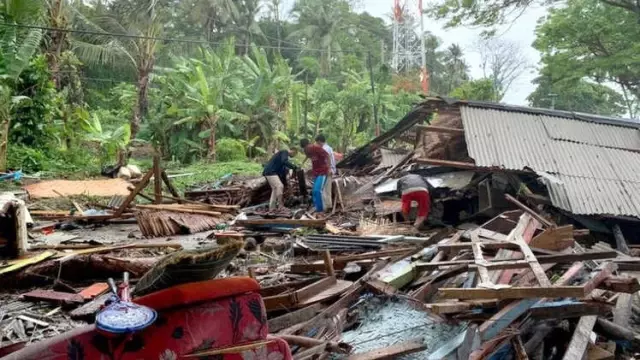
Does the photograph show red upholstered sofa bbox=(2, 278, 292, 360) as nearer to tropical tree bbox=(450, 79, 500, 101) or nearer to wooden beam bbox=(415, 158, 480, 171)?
wooden beam bbox=(415, 158, 480, 171)

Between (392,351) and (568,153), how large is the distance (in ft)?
23.8

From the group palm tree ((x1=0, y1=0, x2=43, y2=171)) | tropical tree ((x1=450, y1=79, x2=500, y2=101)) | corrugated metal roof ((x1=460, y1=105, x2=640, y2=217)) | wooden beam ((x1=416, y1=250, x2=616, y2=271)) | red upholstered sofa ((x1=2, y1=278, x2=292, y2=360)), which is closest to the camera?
red upholstered sofa ((x1=2, y1=278, x2=292, y2=360))

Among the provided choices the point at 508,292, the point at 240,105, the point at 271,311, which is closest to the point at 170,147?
the point at 240,105

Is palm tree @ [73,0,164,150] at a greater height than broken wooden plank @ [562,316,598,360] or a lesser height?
greater

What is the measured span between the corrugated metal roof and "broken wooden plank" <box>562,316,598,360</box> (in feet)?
14.4

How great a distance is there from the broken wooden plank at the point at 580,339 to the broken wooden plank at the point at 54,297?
4.29 metres

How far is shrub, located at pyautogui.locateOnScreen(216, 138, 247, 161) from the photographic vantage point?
18.7 m

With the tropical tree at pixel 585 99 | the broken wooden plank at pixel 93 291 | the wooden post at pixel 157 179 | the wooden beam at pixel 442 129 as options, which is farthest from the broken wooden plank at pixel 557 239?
the tropical tree at pixel 585 99

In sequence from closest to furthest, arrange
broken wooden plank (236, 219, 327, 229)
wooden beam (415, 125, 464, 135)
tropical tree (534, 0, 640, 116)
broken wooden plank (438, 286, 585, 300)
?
broken wooden plank (438, 286, 585, 300) → broken wooden plank (236, 219, 327, 229) → wooden beam (415, 125, 464, 135) → tropical tree (534, 0, 640, 116)

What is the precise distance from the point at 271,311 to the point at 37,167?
13.0m

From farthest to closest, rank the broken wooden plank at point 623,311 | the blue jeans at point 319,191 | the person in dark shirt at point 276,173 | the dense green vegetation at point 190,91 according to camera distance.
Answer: the dense green vegetation at point 190,91
the person in dark shirt at point 276,173
the blue jeans at point 319,191
the broken wooden plank at point 623,311

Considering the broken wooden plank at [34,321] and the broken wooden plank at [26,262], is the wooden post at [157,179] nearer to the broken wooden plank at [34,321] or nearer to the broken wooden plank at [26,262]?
the broken wooden plank at [26,262]

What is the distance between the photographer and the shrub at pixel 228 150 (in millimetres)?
18734

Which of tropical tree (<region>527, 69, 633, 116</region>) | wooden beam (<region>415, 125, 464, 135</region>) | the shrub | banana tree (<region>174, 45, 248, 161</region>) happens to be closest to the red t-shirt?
wooden beam (<region>415, 125, 464, 135</region>)
